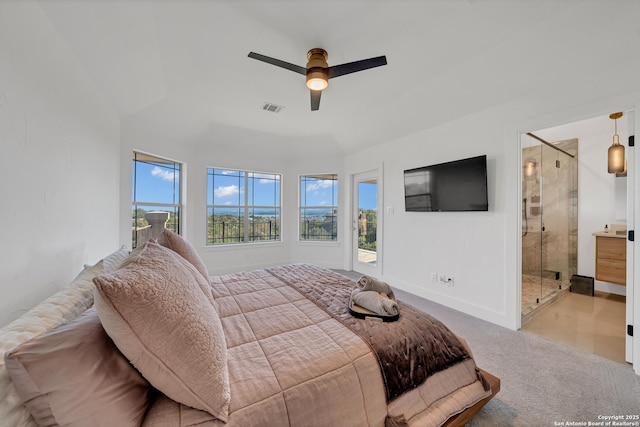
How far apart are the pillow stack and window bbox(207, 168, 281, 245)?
411cm

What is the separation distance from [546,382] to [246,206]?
487 centimetres

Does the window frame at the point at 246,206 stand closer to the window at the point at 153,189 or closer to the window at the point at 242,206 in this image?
the window at the point at 242,206

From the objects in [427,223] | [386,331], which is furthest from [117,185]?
[427,223]

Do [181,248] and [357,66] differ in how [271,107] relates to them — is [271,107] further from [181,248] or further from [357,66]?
[181,248]

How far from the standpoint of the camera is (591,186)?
3752 millimetres

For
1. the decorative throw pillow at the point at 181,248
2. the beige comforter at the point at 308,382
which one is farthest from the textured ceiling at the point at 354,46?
the beige comforter at the point at 308,382

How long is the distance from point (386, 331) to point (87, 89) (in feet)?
9.27

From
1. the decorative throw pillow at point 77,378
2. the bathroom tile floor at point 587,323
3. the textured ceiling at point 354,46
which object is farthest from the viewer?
the bathroom tile floor at point 587,323

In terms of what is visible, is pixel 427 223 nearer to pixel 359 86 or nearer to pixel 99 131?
pixel 359 86

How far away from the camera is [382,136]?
4066 mm

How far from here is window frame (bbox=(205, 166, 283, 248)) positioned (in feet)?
15.5

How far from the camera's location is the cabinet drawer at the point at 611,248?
3.20 meters

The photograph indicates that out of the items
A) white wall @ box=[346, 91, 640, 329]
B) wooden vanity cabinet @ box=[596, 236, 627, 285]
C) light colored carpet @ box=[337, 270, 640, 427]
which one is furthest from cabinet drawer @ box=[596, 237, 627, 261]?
light colored carpet @ box=[337, 270, 640, 427]

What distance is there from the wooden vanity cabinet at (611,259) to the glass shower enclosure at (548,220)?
481 millimetres
